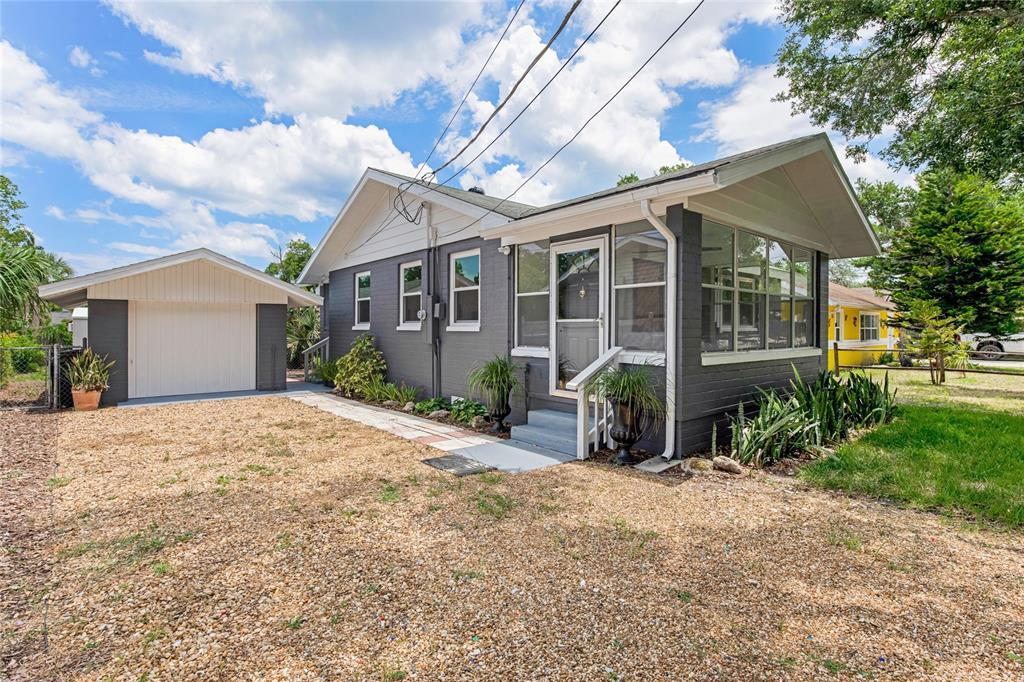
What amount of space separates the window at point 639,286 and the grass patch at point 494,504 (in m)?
2.71

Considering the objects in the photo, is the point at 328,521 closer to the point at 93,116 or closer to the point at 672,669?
the point at 672,669

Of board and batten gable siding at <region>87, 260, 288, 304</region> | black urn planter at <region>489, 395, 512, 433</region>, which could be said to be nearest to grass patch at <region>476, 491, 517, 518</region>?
black urn planter at <region>489, 395, 512, 433</region>

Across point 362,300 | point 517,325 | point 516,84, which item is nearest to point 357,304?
point 362,300

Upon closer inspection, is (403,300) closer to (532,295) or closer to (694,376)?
(532,295)

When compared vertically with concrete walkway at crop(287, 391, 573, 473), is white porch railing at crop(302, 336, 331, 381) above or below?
above

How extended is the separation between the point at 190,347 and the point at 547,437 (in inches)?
343

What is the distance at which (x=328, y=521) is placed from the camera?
3689mm

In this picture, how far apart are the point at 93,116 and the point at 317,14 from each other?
26.7 ft

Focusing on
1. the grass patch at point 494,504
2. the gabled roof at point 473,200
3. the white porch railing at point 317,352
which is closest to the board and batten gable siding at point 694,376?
the grass patch at point 494,504

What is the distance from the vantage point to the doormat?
202 inches

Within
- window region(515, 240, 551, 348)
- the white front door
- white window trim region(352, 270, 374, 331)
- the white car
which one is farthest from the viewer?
the white car

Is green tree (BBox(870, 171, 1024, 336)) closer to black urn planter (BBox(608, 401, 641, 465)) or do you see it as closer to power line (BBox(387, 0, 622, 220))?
power line (BBox(387, 0, 622, 220))

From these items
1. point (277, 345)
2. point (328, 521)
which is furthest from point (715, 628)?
point (277, 345)

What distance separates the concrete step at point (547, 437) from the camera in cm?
604
